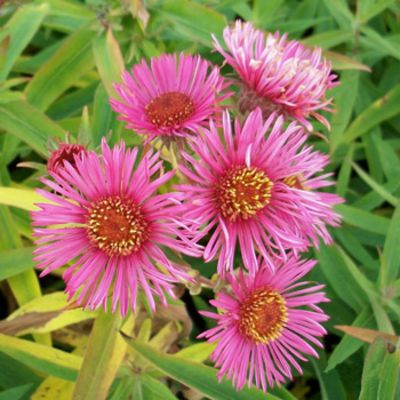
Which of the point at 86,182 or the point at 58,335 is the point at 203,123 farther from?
the point at 58,335

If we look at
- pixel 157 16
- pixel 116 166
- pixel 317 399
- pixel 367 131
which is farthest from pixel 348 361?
pixel 157 16

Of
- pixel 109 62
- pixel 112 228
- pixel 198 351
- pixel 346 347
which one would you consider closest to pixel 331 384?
pixel 346 347

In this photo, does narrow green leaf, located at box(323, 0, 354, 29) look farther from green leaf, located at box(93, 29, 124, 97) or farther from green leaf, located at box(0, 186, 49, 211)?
green leaf, located at box(0, 186, 49, 211)

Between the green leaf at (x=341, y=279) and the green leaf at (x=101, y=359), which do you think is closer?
the green leaf at (x=101, y=359)

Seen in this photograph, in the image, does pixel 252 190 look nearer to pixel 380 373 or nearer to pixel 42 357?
pixel 380 373

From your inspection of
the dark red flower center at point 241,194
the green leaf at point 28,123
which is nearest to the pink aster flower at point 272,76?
the dark red flower center at point 241,194

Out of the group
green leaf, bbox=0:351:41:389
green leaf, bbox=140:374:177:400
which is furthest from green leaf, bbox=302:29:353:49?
green leaf, bbox=0:351:41:389

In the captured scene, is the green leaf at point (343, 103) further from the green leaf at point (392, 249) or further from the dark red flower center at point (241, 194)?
the dark red flower center at point (241, 194)
